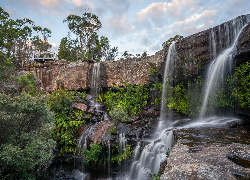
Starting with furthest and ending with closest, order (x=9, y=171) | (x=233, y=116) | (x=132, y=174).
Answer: (x=233, y=116) < (x=132, y=174) < (x=9, y=171)

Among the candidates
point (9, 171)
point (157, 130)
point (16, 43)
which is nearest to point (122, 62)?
point (157, 130)

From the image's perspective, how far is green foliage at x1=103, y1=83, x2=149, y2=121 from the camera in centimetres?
1016

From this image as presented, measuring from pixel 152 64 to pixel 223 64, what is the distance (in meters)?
4.84

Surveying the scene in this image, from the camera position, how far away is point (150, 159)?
5.52m

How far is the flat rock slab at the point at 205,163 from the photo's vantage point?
95.0 inches

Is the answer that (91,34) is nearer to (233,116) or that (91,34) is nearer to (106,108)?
(106,108)

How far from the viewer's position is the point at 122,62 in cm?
1228

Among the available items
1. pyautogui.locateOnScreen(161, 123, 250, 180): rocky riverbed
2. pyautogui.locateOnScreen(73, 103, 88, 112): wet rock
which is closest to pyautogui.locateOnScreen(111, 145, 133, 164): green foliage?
pyautogui.locateOnScreen(161, 123, 250, 180): rocky riverbed

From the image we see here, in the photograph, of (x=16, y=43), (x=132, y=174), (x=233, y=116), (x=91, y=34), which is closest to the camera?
(x=132, y=174)

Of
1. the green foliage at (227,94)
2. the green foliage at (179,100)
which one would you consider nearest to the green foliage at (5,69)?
the green foliage at (179,100)

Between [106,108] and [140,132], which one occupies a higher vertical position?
[106,108]

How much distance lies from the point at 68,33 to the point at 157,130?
18.4 metres

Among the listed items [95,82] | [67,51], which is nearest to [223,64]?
[95,82]

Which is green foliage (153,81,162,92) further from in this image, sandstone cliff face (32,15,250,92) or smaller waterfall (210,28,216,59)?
smaller waterfall (210,28,216,59)
